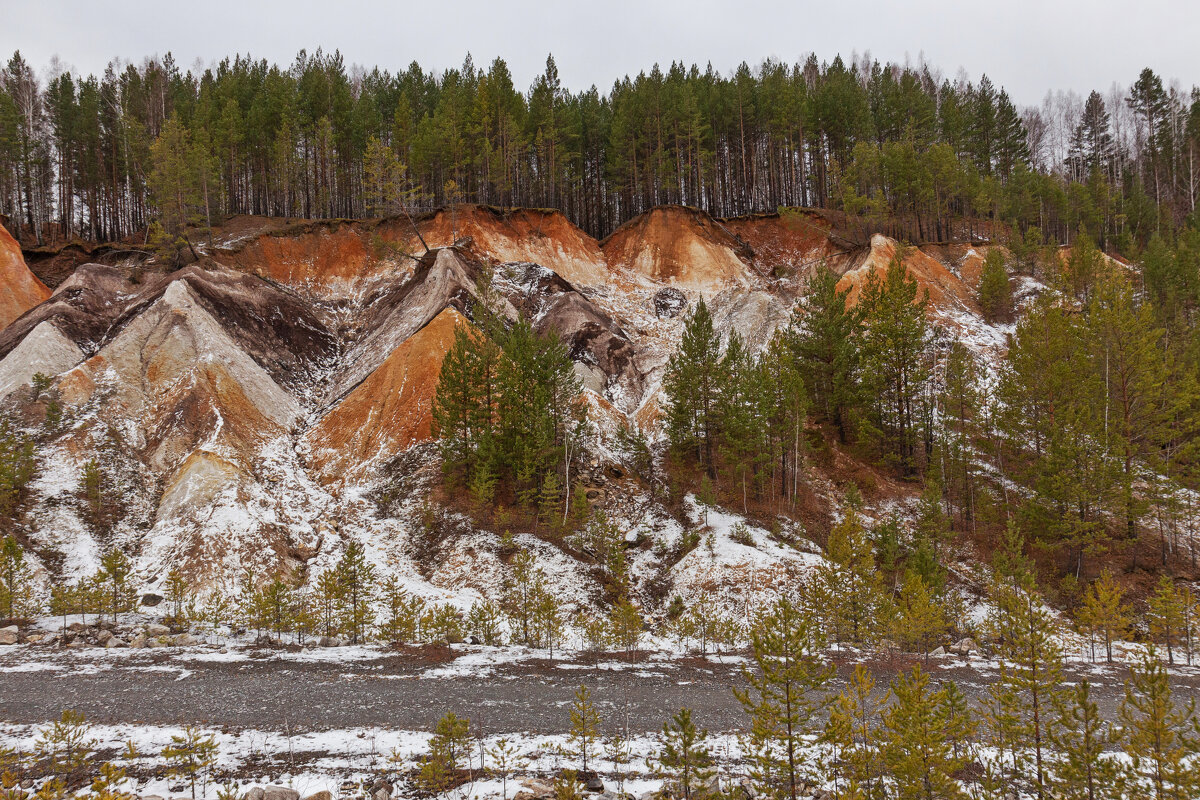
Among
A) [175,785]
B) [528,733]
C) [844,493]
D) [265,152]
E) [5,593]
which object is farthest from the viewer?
[265,152]

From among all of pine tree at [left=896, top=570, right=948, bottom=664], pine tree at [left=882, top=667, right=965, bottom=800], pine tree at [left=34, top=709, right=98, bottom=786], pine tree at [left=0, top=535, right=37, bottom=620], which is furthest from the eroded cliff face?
→ pine tree at [left=882, top=667, right=965, bottom=800]

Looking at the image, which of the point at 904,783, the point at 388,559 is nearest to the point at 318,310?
the point at 388,559

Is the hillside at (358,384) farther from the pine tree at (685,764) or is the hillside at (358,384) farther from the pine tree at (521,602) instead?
Result: the pine tree at (685,764)

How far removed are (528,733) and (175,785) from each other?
6.52 m

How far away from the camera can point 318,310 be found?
153 ft

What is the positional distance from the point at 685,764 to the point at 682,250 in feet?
172

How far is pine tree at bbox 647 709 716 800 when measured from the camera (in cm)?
912

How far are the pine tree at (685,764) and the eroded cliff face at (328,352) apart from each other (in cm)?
1507

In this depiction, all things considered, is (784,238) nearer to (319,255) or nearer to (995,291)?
(995,291)

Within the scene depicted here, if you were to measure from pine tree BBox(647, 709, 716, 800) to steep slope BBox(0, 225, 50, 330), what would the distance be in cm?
5321

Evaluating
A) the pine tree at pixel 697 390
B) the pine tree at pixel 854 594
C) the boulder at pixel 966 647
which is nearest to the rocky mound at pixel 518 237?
the pine tree at pixel 697 390

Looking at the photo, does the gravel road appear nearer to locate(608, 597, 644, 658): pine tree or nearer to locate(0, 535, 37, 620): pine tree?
locate(608, 597, 644, 658): pine tree

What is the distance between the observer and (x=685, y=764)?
9.07 m

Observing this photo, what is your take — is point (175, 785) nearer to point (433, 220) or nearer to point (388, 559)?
point (388, 559)
